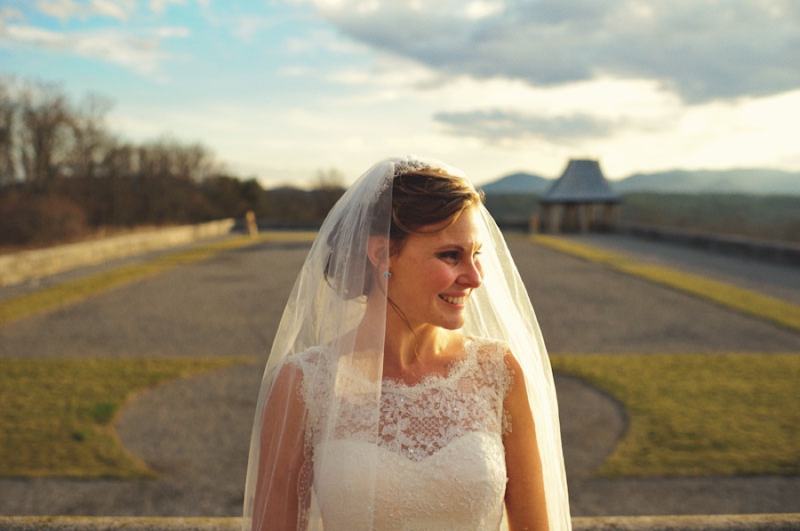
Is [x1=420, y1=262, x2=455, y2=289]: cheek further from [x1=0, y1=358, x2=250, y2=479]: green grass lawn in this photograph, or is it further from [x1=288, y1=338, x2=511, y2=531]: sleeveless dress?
[x1=0, y1=358, x2=250, y2=479]: green grass lawn

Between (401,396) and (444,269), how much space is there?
398 millimetres

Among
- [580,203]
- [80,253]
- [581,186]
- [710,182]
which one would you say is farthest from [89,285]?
[710,182]

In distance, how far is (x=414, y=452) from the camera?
5.94ft

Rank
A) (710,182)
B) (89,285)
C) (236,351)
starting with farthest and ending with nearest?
(710,182) → (89,285) → (236,351)

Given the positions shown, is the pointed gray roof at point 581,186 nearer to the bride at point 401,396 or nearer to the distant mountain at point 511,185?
the distant mountain at point 511,185

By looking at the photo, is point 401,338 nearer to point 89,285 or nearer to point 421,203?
point 421,203

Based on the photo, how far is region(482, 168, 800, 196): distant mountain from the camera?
115 metres

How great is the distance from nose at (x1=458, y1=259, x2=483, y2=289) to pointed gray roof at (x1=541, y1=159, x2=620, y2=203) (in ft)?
122

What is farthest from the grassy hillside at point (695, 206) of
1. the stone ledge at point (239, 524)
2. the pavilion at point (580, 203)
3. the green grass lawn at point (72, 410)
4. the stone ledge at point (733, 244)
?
the stone ledge at point (239, 524)

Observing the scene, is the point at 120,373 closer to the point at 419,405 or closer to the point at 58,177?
the point at 419,405

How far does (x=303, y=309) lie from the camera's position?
87.0 inches

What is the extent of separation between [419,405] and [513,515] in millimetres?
454

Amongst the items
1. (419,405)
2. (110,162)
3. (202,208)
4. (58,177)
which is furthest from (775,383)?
(202,208)

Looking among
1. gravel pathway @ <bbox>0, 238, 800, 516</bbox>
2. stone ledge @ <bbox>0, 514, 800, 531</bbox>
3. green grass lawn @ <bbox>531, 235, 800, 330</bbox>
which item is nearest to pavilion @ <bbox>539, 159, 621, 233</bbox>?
green grass lawn @ <bbox>531, 235, 800, 330</bbox>
